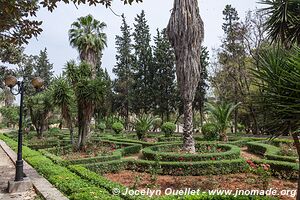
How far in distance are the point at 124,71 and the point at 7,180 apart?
33.3 m

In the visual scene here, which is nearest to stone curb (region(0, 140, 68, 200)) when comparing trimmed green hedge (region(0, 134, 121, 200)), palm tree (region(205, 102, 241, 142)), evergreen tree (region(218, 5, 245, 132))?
trimmed green hedge (region(0, 134, 121, 200))

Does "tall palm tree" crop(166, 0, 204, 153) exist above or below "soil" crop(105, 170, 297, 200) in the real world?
above

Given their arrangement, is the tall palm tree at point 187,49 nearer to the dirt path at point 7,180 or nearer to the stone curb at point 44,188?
the stone curb at point 44,188

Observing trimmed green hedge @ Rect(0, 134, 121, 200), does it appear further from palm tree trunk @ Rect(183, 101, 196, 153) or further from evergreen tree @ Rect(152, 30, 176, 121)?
evergreen tree @ Rect(152, 30, 176, 121)

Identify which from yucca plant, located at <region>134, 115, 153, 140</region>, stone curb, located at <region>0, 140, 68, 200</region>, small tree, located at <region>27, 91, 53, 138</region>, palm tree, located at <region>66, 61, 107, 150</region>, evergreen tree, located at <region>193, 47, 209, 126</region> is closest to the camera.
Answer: stone curb, located at <region>0, 140, 68, 200</region>

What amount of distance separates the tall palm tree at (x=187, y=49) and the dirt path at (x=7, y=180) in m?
6.92

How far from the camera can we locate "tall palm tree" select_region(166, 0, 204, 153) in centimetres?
1261

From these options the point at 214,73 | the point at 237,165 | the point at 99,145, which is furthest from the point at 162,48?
the point at 237,165

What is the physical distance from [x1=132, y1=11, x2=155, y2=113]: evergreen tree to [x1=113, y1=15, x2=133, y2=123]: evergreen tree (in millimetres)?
1510

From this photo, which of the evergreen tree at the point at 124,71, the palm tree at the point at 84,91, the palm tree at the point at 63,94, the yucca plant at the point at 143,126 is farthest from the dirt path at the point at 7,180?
the evergreen tree at the point at 124,71

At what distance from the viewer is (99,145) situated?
15.6 m

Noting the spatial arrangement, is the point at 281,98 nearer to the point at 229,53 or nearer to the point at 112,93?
the point at 229,53

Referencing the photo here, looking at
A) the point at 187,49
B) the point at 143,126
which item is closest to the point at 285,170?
the point at 187,49

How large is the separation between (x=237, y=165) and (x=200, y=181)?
6.48 ft
